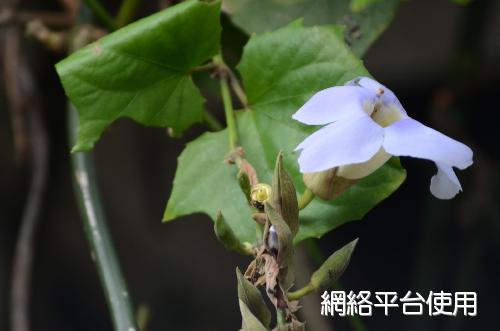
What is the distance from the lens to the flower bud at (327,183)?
17.7 inches

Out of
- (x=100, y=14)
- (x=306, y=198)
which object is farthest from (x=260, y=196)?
(x=100, y=14)

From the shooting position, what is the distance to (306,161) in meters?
0.39

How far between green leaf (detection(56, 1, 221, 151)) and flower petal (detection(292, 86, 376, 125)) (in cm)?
14

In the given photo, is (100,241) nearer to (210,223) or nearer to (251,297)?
(251,297)

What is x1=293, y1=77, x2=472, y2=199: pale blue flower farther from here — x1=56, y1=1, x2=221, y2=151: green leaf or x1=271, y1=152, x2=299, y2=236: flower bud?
x1=56, y1=1, x2=221, y2=151: green leaf

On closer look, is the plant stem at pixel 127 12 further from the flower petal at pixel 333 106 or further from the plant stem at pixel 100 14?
the flower petal at pixel 333 106

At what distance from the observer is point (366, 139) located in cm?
39

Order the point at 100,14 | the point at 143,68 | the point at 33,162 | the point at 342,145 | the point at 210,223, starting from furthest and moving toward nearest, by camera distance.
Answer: the point at 210,223 → the point at 33,162 → the point at 100,14 → the point at 143,68 → the point at 342,145

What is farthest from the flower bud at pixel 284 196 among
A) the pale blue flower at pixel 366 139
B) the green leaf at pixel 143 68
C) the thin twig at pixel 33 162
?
the thin twig at pixel 33 162

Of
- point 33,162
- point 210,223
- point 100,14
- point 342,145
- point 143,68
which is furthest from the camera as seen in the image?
point 210,223

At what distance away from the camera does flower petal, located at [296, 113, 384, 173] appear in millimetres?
383

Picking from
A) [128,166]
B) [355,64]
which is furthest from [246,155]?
[128,166]

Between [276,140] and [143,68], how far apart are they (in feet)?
0.36

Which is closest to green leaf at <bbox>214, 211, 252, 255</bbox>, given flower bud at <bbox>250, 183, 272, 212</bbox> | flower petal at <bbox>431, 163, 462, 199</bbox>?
flower bud at <bbox>250, 183, 272, 212</bbox>
